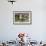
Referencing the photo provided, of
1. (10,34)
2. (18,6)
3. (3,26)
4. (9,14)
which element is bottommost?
(10,34)

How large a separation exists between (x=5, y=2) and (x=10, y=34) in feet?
4.57

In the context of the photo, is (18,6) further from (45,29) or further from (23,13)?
(45,29)

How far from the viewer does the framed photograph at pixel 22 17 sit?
5.69 meters

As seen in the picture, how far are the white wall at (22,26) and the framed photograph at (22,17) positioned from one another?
0.13 m

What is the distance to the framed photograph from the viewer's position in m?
5.69

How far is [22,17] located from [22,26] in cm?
39

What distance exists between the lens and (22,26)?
18.7ft

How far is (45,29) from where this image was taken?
18.8 ft

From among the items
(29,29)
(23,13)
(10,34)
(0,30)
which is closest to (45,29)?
(29,29)

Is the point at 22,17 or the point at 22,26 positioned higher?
the point at 22,17

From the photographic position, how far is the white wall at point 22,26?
5.65 meters

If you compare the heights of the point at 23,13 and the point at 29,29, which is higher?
the point at 23,13

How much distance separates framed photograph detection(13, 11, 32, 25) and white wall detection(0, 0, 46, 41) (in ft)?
0.42

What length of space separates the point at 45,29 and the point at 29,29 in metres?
0.69
